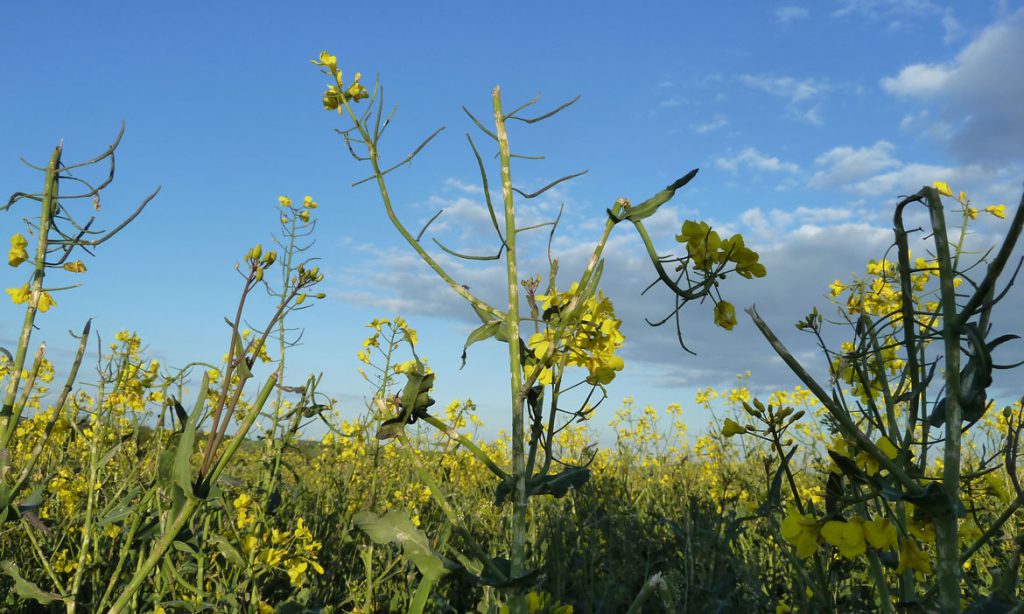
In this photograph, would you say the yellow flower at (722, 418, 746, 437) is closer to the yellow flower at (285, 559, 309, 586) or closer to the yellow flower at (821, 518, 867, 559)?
the yellow flower at (821, 518, 867, 559)

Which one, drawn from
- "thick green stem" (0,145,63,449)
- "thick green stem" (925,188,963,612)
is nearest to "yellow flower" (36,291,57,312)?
"thick green stem" (0,145,63,449)

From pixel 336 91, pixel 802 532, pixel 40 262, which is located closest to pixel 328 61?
pixel 336 91

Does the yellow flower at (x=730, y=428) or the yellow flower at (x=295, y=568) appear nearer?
the yellow flower at (x=730, y=428)

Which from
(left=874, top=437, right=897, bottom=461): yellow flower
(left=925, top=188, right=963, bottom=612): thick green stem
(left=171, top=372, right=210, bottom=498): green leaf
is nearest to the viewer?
(left=171, top=372, right=210, bottom=498): green leaf

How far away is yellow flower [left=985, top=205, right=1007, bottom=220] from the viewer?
2484 millimetres

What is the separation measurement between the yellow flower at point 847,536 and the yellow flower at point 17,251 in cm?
204

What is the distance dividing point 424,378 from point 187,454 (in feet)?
1.61

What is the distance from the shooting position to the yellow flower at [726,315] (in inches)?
49.8

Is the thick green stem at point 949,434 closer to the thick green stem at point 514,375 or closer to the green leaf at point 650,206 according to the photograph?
the green leaf at point 650,206

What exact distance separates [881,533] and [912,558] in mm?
70

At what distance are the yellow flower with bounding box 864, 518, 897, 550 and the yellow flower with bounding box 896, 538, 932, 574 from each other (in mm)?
24

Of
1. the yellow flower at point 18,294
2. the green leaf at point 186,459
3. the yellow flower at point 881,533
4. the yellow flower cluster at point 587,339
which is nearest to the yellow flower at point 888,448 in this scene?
the yellow flower at point 881,533

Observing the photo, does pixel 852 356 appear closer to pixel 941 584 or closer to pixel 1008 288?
pixel 1008 288

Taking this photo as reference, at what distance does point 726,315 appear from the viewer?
4.17 feet
